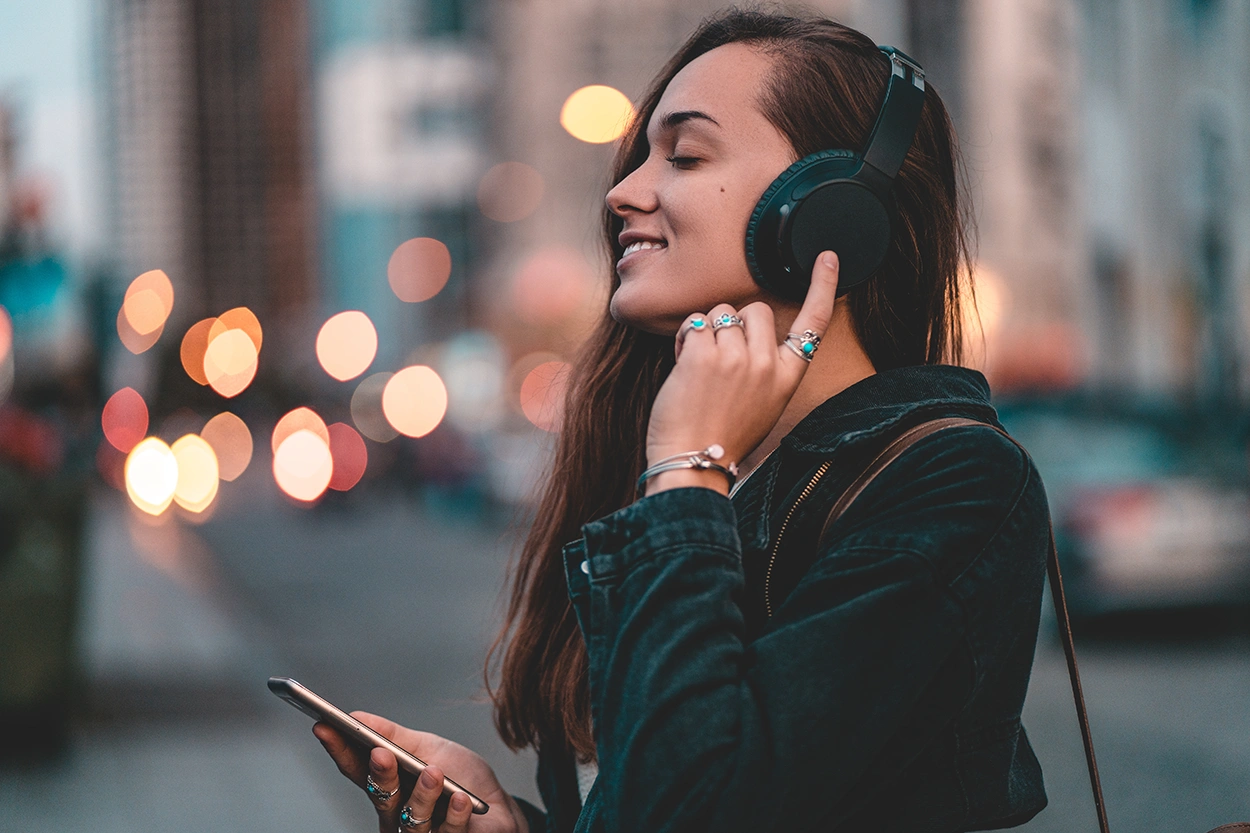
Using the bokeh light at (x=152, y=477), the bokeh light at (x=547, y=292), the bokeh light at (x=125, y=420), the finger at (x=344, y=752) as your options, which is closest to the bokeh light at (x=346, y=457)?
the bokeh light at (x=152, y=477)

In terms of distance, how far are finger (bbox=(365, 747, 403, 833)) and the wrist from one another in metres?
0.51

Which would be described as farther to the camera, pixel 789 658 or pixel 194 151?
pixel 194 151

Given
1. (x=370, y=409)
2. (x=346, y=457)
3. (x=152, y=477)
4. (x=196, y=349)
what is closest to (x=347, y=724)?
(x=346, y=457)

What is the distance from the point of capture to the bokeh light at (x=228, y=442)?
49.9 metres

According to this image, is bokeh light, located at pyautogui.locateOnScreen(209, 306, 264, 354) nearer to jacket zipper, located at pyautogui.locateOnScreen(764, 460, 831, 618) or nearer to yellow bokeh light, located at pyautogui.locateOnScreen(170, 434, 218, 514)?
yellow bokeh light, located at pyautogui.locateOnScreen(170, 434, 218, 514)

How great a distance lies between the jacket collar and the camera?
1586 millimetres

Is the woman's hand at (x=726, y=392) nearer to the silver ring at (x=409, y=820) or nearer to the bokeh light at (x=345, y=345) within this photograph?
the silver ring at (x=409, y=820)

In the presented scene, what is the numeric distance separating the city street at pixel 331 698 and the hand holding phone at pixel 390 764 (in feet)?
1.06

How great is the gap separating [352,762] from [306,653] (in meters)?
8.76

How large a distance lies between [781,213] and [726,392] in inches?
10.0

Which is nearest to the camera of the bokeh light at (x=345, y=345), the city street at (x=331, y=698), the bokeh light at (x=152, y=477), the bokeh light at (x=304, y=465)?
the city street at (x=331, y=698)

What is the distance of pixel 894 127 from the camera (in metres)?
1.72

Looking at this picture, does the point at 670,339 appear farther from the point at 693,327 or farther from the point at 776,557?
the point at 776,557

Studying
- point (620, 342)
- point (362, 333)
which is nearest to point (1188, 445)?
point (620, 342)
